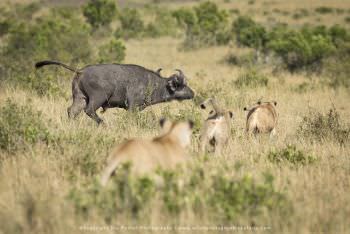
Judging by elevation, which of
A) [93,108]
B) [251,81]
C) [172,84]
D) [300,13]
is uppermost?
[300,13]

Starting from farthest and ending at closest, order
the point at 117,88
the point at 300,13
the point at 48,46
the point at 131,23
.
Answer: the point at 300,13, the point at 131,23, the point at 48,46, the point at 117,88

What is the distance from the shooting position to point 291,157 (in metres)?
7.91

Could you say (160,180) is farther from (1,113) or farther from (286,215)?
(1,113)

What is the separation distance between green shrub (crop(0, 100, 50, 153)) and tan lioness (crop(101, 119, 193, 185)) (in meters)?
2.13

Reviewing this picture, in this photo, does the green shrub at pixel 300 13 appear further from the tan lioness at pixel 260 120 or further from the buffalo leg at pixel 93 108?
the tan lioness at pixel 260 120

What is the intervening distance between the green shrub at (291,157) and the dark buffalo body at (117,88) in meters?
3.93

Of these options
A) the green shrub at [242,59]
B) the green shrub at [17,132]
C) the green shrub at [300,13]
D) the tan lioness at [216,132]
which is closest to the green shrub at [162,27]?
the green shrub at [242,59]

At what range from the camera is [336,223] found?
536 centimetres

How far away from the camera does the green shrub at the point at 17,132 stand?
297 inches

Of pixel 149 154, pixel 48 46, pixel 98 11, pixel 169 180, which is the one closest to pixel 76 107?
pixel 149 154

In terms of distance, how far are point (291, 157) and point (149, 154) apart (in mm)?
2930

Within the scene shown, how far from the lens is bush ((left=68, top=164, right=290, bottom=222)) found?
16.9 feet

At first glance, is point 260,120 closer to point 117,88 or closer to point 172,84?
point 117,88

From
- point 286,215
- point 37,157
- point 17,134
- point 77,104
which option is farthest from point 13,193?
point 77,104
